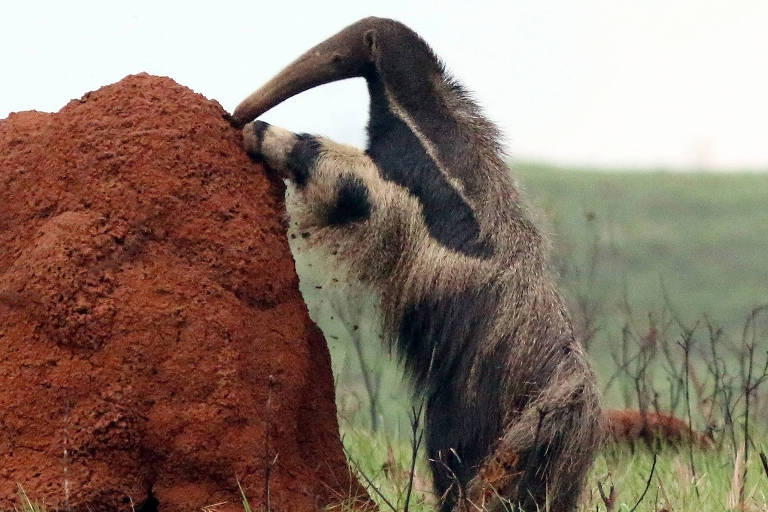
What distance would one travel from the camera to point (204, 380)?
539 centimetres

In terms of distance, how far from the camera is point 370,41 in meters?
6.29

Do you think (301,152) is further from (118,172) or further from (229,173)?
(118,172)

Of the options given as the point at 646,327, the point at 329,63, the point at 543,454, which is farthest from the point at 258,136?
the point at 646,327

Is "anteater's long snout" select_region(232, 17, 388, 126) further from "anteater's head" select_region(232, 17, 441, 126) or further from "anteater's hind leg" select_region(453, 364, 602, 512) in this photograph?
"anteater's hind leg" select_region(453, 364, 602, 512)

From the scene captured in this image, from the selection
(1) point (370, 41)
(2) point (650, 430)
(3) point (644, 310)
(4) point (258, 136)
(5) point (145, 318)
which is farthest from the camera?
(3) point (644, 310)

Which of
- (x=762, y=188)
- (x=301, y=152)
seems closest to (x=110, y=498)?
(x=301, y=152)

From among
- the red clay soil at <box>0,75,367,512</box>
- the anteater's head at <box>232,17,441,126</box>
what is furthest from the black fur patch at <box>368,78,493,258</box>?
the red clay soil at <box>0,75,367,512</box>

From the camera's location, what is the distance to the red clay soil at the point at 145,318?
5336 mm

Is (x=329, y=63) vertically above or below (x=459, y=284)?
above

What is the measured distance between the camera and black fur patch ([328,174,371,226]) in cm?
585

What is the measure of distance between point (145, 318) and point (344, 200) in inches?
46.6

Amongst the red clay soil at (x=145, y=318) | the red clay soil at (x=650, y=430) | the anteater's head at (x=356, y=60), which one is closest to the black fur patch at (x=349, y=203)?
the red clay soil at (x=145, y=318)

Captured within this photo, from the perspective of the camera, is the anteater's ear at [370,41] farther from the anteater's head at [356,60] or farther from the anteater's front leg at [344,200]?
the anteater's front leg at [344,200]

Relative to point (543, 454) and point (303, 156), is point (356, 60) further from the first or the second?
point (543, 454)
